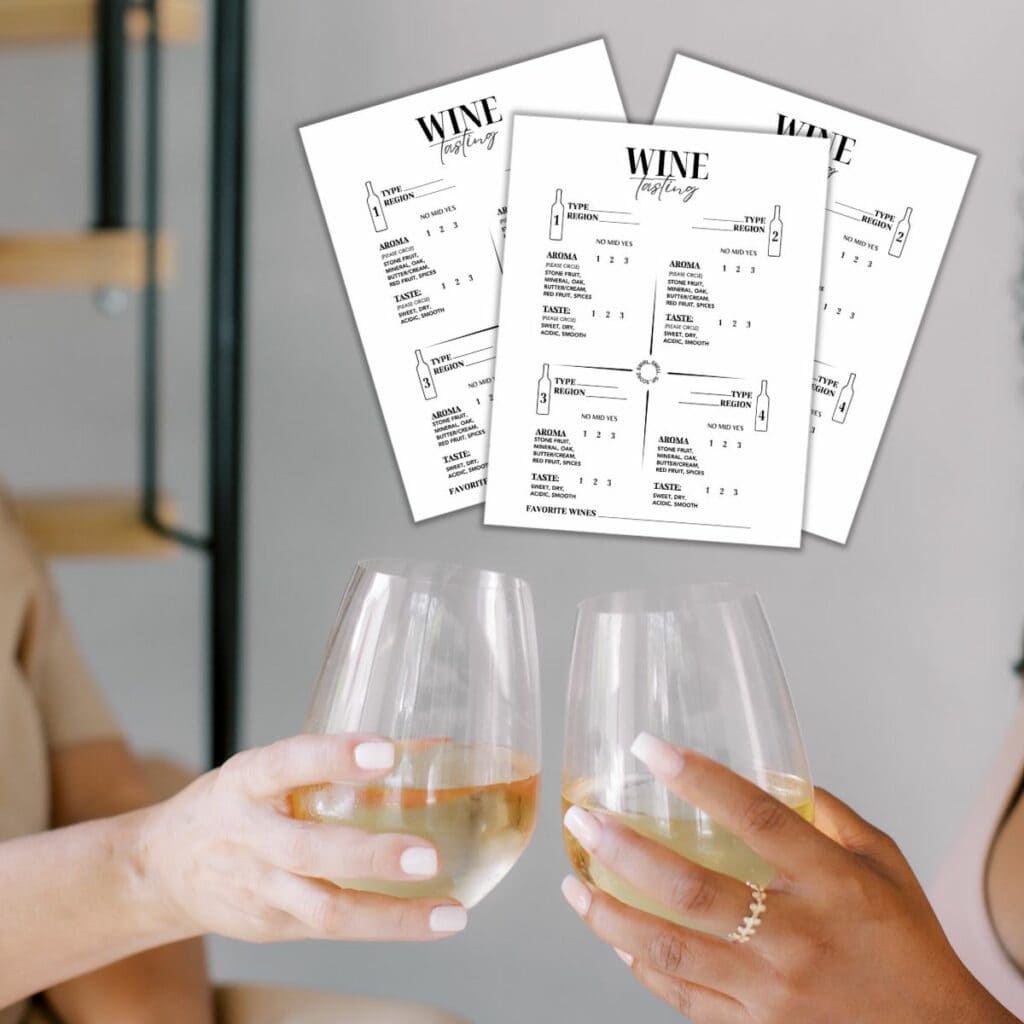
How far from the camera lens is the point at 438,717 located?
39 cm

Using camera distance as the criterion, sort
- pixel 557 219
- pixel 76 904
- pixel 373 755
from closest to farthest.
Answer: pixel 373 755
pixel 76 904
pixel 557 219

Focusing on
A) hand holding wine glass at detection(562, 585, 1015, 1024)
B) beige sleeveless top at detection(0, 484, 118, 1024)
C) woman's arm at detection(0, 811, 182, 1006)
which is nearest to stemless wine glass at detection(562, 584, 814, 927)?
hand holding wine glass at detection(562, 585, 1015, 1024)

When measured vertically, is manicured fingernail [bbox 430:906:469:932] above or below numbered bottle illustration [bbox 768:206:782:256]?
below

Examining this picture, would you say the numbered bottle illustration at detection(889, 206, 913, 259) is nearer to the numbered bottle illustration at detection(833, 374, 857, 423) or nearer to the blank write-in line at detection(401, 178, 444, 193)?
the numbered bottle illustration at detection(833, 374, 857, 423)

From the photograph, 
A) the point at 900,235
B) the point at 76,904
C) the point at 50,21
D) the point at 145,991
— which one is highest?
the point at 50,21

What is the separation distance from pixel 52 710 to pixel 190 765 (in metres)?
0.24

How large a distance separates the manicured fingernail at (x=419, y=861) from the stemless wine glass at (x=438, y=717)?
1 centimetres

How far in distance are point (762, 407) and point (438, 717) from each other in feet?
1.12

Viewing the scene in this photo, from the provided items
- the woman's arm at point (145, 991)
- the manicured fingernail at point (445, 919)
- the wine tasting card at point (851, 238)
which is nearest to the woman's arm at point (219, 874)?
the manicured fingernail at point (445, 919)

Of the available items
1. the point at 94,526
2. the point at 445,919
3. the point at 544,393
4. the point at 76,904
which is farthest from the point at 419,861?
the point at 94,526

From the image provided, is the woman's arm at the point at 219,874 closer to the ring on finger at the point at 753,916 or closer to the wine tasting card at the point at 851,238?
the ring on finger at the point at 753,916

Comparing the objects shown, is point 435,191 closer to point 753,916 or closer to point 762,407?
point 762,407

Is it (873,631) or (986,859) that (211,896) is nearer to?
(986,859)

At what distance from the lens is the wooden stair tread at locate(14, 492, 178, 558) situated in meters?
0.93
